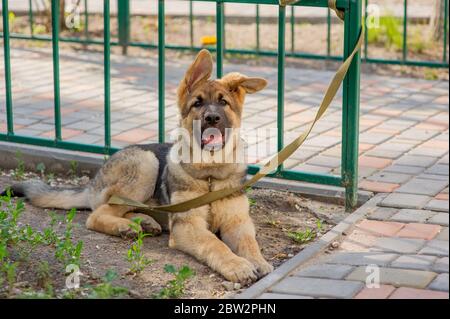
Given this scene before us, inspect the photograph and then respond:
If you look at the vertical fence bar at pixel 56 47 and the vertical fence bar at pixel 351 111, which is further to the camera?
the vertical fence bar at pixel 56 47

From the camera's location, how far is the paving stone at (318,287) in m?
4.90

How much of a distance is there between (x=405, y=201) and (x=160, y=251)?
1.73 meters

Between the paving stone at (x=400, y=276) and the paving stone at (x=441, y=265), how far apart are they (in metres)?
0.06

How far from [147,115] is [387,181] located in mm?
2653

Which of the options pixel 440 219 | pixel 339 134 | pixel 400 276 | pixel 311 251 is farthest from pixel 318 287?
pixel 339 134

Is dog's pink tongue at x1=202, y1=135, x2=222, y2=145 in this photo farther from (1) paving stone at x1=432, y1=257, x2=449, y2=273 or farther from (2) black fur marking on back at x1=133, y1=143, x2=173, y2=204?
(1) paving stone at x1=432, y1=257, x2=449, y2=273

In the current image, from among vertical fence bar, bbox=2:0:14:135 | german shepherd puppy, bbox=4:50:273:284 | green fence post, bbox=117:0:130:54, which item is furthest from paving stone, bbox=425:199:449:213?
green fence post, bbox=117:0:130:54

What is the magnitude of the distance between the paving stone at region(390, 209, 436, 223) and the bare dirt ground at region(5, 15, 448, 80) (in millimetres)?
4432

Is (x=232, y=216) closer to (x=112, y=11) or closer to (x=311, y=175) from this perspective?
(x=311, y=175)

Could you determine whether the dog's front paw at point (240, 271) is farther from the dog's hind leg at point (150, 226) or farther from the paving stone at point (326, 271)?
the dog's hind leg at point (150, 226)

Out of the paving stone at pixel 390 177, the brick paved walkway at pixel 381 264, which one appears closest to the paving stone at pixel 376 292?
the brick paved walkway at pixel 381 264

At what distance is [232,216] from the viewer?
19.5 feet

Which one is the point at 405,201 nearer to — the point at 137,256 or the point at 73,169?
the point at 137,256

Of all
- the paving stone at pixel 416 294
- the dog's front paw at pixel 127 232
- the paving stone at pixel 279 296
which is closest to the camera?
the paving stone at pixel 416 294
